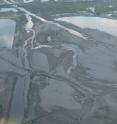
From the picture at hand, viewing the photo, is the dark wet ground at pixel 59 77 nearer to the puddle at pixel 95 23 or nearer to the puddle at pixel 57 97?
the puddle at pixel 57 97

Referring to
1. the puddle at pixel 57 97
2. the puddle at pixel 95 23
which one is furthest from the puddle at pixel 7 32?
the puddle at pixel 57 97

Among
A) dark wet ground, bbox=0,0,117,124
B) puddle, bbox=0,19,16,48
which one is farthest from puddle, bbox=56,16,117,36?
puddle, bbox=0,19,16,48

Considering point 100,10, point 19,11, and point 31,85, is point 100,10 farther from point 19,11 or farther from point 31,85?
point 31,85

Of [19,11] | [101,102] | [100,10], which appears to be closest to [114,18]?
[100,10]

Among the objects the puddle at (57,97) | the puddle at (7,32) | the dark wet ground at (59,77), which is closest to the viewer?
the dark wet ground at (59,77)

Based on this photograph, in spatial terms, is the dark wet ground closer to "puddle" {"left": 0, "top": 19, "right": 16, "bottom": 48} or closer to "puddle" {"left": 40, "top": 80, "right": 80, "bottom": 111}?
"puddle" {"left": 40, "top": 80, "right": 80, "bottom": 111}

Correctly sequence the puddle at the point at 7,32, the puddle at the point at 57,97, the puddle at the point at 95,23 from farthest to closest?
the puddle at the point at 95,23 < the puddle at the point at 7,32 < the puddle at the point at 57,97
